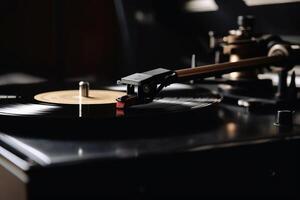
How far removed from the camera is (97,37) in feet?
6.47

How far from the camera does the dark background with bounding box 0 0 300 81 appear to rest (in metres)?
1.72

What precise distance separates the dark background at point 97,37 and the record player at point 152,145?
766 millimetres

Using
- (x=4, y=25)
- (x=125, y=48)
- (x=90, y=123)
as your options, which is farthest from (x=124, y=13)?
(x=90, y=123)

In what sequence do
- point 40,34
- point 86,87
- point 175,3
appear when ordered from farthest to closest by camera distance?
point 40,34 → point 175,3 → point 86,87

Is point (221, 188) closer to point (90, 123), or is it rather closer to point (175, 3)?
point (90, 123)

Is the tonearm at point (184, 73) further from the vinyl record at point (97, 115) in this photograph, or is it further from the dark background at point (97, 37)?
the dark background at point (97, 37)

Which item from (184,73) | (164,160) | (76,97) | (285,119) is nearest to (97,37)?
(76,97)

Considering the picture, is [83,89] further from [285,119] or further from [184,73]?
[285,119]

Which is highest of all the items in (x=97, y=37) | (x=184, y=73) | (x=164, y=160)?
(x=97, y=37)

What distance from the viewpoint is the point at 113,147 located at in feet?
2.11

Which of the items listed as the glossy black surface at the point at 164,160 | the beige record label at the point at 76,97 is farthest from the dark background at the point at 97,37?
the glossy black surface at the point at 164,160

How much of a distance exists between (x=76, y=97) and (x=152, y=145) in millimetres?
386

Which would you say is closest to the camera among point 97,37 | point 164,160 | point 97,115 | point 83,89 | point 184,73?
point 164,160

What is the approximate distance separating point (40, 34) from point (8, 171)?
132 cm
